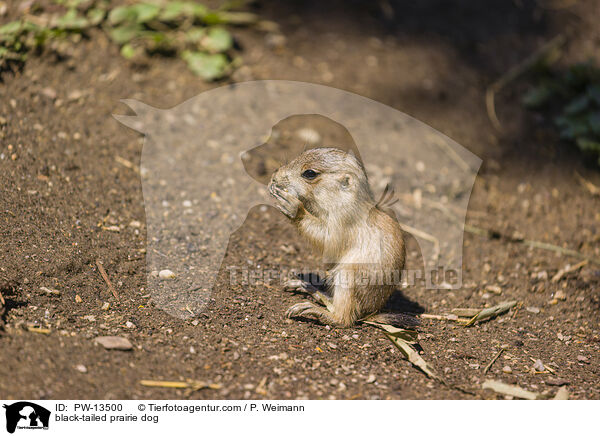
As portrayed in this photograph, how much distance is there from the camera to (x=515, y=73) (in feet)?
20.6

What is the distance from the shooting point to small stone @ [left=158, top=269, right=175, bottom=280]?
11.8 feet

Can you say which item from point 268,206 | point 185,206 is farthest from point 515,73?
point 185,206

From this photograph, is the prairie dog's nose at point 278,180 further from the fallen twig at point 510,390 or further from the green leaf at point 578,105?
the green leaf at point 578,105

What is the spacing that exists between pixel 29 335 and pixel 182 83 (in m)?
3.26

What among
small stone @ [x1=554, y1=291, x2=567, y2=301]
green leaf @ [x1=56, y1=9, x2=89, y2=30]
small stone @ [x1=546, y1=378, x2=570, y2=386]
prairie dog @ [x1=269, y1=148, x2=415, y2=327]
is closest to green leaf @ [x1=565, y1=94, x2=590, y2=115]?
small stone @ [x1=554, y1=291, x2=567, y2=301]

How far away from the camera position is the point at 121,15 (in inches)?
217

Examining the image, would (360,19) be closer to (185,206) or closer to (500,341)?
(185,206)

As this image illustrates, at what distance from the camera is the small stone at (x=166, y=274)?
11.8 ft

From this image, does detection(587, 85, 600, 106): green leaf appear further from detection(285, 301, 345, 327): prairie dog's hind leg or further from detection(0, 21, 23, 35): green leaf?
detection(0, 21, 23, 35): green leaf

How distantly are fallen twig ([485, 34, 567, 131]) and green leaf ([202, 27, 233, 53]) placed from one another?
280 cm
